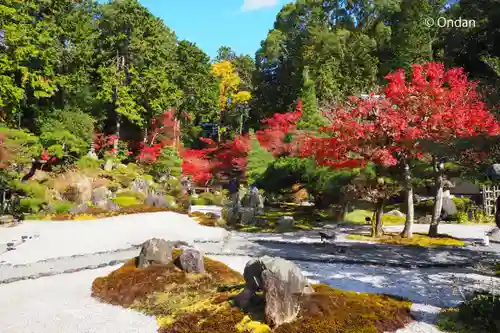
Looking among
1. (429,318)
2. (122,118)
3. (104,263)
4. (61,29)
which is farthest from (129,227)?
(122,118)

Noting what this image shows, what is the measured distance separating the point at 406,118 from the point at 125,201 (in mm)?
14412

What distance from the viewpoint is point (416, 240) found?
12156 millimetres

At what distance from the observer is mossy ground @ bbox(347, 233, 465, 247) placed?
11728mm

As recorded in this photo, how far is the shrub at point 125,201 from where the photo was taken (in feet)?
66.7

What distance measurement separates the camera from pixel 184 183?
90.8ft

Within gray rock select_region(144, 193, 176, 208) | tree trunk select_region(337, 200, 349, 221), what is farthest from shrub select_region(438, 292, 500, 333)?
gray rock select_region(144, 193, 176, 208)

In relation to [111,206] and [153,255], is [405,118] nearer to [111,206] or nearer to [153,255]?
[153,255]

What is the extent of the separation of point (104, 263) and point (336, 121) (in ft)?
23.3

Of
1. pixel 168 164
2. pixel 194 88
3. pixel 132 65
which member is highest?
pixel 132 65

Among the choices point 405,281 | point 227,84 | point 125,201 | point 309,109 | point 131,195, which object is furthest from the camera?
point 227,84

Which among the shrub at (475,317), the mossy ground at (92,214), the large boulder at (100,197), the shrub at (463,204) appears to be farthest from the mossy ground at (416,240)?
the large boulder at (100,197)

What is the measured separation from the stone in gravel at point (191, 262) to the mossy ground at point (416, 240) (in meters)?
6.23

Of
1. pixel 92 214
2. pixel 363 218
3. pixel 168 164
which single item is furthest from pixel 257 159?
pixel 92 214

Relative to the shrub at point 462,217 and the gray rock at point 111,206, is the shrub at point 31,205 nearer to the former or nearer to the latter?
the gray rock at point 111,206
